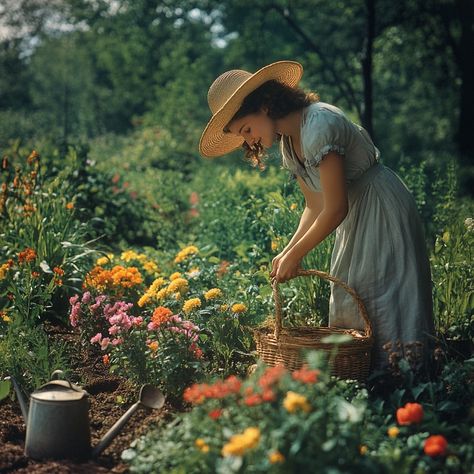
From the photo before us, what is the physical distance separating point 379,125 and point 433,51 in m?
9.65

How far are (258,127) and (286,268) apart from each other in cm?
63

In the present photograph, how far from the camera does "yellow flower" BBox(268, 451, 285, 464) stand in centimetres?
173

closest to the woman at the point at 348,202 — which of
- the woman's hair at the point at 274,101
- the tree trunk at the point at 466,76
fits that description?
the woman's hair at the point at 274,101

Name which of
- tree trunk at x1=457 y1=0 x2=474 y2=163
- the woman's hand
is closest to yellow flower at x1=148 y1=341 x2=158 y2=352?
the woman's hand

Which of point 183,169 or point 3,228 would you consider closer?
point 3,228

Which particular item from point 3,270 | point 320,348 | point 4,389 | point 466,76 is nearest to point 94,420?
point 4,389

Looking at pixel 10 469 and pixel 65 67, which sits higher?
pixel 65 67

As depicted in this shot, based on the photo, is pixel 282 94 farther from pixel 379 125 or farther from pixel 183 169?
pixel 379 125

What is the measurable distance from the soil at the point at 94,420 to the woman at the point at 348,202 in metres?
0.87

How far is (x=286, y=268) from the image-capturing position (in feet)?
9.61

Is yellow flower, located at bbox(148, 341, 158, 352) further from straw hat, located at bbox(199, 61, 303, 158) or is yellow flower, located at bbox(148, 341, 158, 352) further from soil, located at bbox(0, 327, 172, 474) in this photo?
straw hat, located at bbox(199, 61, 303, 158)

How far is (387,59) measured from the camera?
1456 cm

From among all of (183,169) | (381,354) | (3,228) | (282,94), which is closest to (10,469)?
(381,354)

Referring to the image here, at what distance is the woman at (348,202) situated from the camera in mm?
2920
